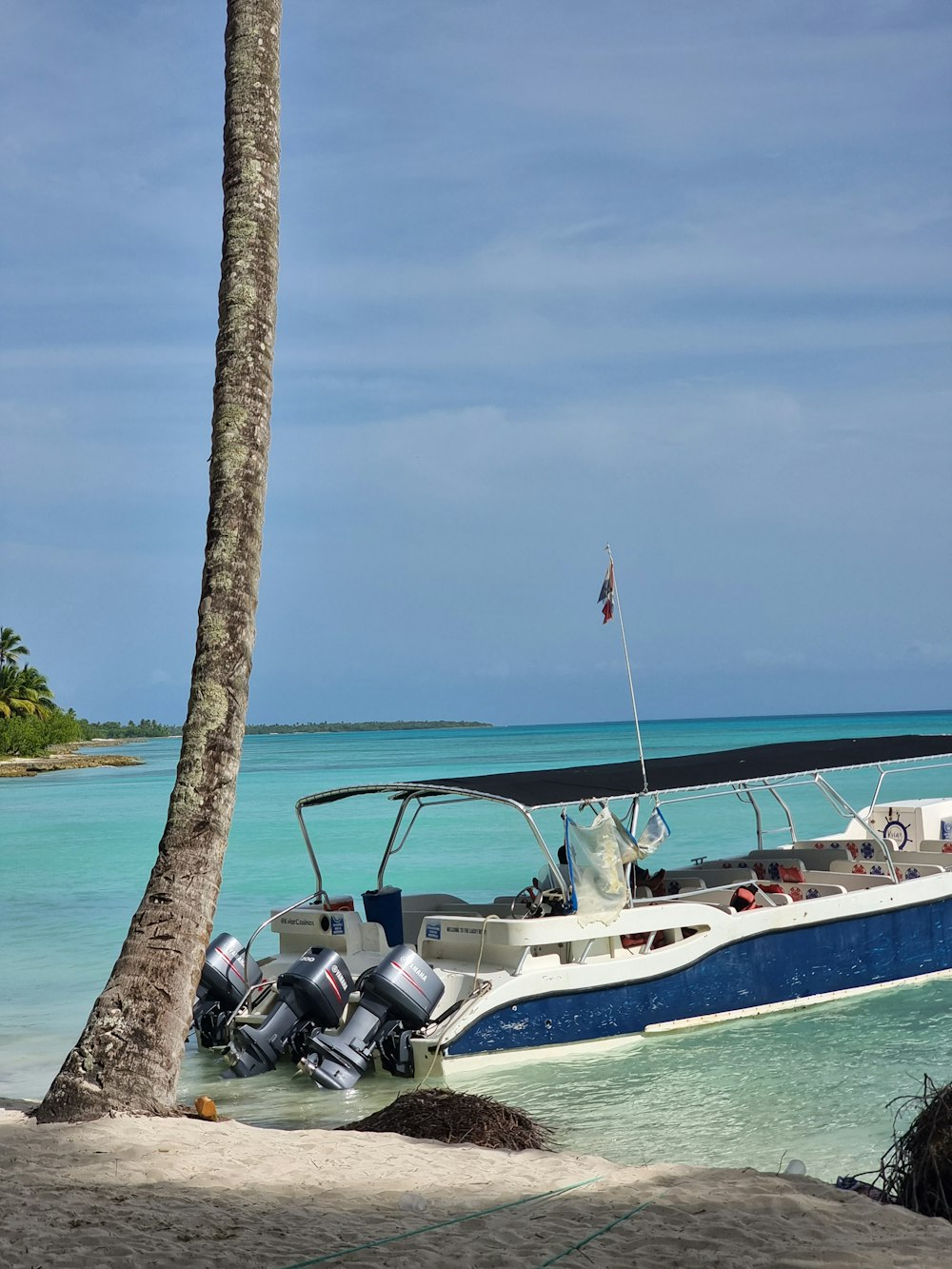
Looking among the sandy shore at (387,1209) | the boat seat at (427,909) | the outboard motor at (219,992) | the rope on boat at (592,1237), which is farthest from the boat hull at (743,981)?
the rope on boat at (592,1237)

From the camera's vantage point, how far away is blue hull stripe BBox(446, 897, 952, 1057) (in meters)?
9.74

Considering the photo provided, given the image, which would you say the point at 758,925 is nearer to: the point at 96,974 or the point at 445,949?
the point at 445,949

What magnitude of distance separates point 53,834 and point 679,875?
26.4 metres

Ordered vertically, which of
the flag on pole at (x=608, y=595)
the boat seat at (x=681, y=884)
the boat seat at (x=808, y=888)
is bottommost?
the boat seat at (x=808, y=888)

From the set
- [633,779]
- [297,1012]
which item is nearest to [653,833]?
[633,779]

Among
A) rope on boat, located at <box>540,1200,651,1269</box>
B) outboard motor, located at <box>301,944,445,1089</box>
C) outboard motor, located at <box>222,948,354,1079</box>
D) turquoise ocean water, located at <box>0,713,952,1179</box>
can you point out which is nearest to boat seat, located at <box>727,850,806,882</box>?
turquoise ocean water, located at <box>0,713,952,1179</box>

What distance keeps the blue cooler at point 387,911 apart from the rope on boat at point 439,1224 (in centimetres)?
522

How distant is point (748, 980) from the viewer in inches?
436

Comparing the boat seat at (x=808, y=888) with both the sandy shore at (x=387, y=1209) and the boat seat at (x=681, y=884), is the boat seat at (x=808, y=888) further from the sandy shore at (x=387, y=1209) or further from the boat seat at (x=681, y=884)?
the sandy shore at (x=387, y=1209)

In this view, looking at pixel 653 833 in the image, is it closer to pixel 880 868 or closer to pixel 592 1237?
pixel 880 868

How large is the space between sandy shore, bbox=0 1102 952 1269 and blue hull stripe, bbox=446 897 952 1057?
9.47ft

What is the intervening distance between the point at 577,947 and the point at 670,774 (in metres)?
2.02

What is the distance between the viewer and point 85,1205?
559 centimetres

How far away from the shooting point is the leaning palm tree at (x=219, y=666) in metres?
7.25
